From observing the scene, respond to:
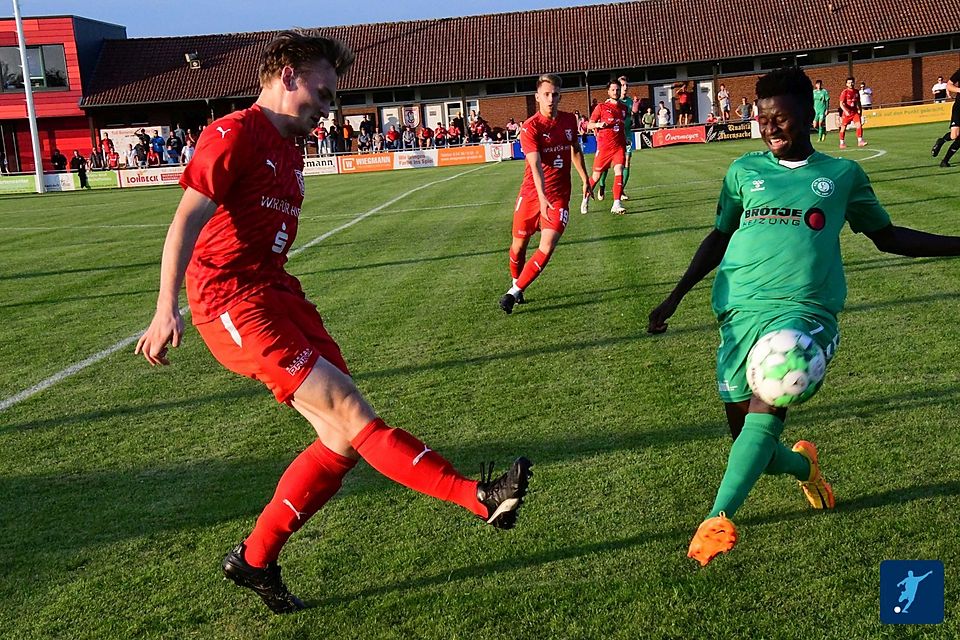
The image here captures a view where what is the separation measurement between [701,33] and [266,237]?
48.4 m

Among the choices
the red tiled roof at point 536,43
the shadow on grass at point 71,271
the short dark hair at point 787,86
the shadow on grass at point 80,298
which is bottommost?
the shadow on grass at point 80,298

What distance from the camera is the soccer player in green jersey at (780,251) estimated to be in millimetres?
3506

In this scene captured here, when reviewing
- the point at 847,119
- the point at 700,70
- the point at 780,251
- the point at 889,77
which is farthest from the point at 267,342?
the point at 889,77

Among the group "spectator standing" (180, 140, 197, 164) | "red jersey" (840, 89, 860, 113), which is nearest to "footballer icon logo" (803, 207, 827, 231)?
"red jersey" (840, 89, 860, 113)

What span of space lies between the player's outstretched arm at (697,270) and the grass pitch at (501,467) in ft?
2.77

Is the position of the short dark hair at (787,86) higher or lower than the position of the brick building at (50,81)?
lower

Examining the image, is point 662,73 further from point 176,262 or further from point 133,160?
point 176,262

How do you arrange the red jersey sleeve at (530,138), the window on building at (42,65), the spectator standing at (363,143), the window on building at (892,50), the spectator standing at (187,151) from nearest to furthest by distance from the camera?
the red jersey sleeve at (530,138), the spectator standing at (187,151), the spectator standing at (363,143), the window on building at (892,50), the window on building at (42,65)

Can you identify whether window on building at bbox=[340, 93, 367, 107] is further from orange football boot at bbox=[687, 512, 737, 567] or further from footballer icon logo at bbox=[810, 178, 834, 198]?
orange football boot at bbox=[687, 512, 737, 567]

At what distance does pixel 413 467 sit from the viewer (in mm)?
3344

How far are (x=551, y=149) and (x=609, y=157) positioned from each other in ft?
24.5

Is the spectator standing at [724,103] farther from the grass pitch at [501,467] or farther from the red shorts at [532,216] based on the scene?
the red shorts at [532,216]

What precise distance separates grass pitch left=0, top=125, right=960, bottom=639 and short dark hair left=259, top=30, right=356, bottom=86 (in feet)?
6.37

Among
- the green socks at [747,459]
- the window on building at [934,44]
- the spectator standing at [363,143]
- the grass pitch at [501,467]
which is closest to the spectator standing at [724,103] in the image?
the window on building at [934,44]
